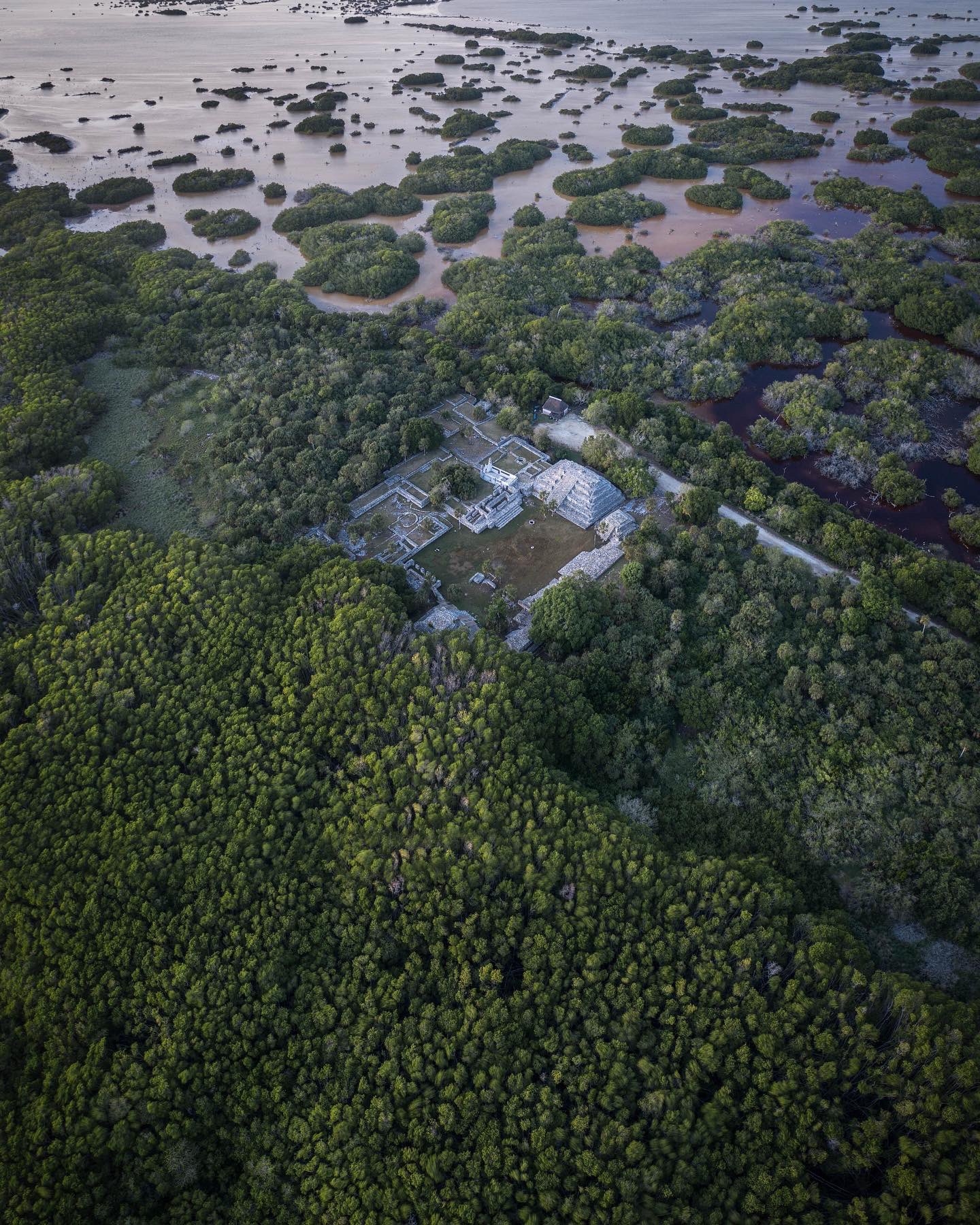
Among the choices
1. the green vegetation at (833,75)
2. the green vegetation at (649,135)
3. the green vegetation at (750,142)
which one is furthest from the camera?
the green vegetation at (833,75)

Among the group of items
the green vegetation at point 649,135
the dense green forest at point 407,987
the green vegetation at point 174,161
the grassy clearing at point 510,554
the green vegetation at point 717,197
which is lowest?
the dense green forest at point 407,987

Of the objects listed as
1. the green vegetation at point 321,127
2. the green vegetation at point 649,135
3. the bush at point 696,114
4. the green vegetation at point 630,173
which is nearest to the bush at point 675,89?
the bush at point 696,114

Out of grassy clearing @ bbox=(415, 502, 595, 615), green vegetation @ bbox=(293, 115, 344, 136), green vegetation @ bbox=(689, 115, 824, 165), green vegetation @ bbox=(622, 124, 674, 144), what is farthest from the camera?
green vegetation @ bbox=(293, 115, 344, 136)

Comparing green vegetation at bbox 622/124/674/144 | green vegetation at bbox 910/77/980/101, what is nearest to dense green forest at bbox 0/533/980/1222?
green vegetation at bbox 622/124/674/144

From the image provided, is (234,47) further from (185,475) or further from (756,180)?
(185,475)

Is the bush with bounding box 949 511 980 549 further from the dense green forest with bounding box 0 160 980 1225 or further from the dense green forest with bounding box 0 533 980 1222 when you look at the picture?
the dense green forest with bounding box 0 533 980 1222

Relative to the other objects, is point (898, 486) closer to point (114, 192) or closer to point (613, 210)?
point (613, 210)

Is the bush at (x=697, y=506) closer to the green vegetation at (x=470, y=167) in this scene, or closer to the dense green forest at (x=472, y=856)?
the dense green forest at (x=472, y=856)
